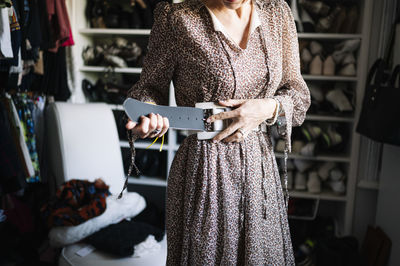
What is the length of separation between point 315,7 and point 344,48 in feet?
1.00

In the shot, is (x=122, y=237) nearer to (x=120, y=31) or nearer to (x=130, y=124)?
(x=130, y=124)

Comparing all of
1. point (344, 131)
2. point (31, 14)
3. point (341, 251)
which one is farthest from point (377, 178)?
point (31, 14)

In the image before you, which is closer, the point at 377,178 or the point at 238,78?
the point at 238,78

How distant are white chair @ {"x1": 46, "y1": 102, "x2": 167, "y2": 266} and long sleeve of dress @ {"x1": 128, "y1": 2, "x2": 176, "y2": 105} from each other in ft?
2.95

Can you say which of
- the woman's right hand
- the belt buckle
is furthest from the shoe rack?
the woman's right hand

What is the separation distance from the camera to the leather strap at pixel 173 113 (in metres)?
0.50

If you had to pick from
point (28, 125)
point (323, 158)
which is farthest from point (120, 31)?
point (323, 158)

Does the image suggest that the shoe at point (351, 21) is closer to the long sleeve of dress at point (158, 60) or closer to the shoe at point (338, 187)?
the shoe at point (338, 187)

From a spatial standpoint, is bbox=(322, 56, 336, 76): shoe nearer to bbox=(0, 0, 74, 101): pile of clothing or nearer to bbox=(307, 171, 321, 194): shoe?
bbox=(307, 171, 321, 194): shoe

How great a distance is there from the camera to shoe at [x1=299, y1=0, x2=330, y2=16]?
1837 millimetres

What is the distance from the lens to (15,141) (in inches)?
58.1

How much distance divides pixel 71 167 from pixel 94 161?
11 centimetres

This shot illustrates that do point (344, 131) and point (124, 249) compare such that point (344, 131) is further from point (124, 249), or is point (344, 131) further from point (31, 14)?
point (31, 14)

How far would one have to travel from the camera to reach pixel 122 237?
3.86ft
